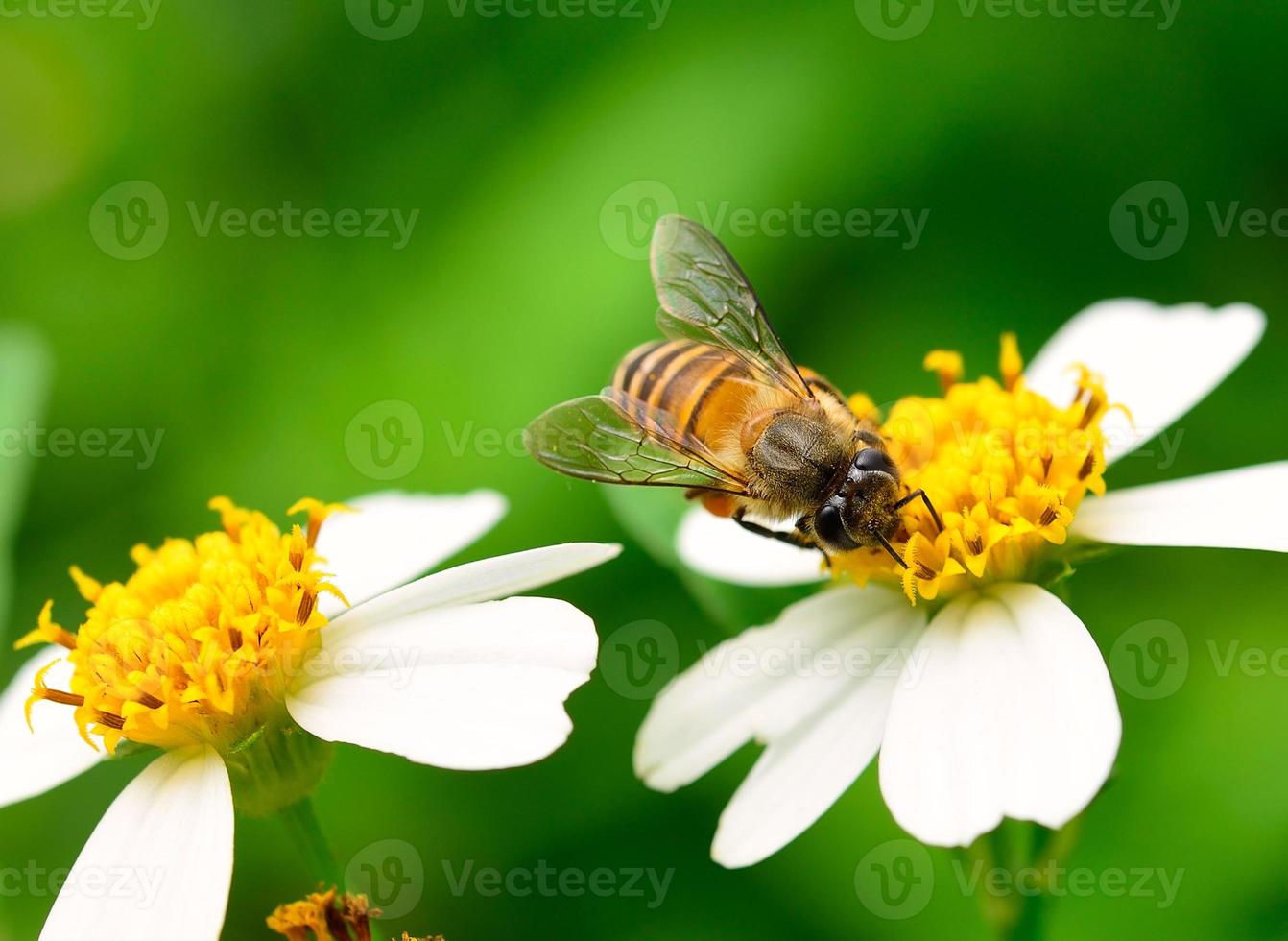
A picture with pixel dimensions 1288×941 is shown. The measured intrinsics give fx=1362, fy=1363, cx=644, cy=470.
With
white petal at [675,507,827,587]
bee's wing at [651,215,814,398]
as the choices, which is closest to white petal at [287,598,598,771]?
white petal at [675,507,827,587]

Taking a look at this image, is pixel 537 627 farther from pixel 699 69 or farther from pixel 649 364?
pixel 699 69

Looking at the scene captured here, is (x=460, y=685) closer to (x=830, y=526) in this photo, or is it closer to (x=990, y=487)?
(x=830, y=526)

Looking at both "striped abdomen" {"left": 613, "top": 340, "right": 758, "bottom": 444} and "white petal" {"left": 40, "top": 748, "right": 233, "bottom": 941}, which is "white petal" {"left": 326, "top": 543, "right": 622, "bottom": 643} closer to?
"white petal" {"left": 40, "top": 748, "right": 233, "bottom": 941}

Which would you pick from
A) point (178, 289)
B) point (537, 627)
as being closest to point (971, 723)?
point (537, 627)


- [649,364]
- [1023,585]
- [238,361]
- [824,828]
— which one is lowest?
[824,828]

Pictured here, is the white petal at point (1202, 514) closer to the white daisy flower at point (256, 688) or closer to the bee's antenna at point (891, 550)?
the bee's antenna at point (891, 550)

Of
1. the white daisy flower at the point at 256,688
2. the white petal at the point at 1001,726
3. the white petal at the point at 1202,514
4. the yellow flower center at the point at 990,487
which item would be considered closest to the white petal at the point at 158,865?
the white daisy flower at the point at 256,688

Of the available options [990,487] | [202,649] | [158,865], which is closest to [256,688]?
[202,649]
